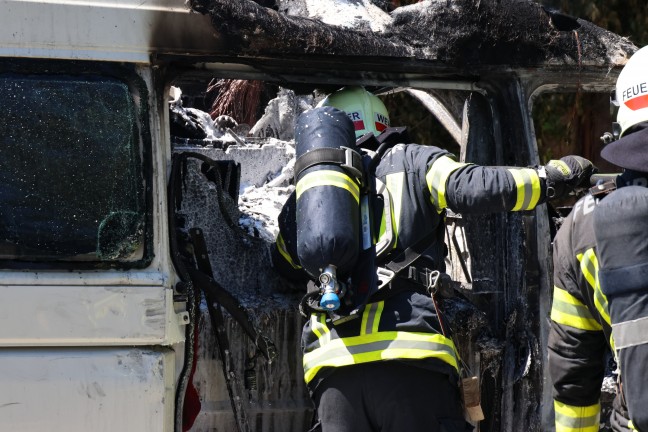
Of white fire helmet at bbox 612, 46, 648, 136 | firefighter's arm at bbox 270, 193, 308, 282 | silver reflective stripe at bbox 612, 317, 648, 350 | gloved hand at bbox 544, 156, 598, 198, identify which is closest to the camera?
silver reflective stripe at bbox 612, 317, 648, 350

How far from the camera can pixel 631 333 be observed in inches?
95.0

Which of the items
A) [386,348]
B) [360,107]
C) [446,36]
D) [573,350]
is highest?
[446,36]

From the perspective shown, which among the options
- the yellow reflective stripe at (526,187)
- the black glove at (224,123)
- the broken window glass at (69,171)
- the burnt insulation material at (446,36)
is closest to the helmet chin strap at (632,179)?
the yellow reflective stripe at (526,187)

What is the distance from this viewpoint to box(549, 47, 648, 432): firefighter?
2.43 metres

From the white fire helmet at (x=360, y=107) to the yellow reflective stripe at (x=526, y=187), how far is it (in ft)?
2.17

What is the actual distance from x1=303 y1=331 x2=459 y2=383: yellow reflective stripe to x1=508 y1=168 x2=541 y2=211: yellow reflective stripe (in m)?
0.50

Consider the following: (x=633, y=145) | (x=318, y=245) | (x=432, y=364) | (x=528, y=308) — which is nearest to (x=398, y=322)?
(x=432, y=364)

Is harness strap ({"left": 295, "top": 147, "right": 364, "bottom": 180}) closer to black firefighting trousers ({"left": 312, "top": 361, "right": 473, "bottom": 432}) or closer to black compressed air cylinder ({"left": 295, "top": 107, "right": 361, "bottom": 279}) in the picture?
black compressed air cylinder ({"left": 295, "top": 107, "right": 361, "bottom": 279})

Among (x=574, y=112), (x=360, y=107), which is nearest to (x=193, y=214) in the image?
(x=360, y=107)

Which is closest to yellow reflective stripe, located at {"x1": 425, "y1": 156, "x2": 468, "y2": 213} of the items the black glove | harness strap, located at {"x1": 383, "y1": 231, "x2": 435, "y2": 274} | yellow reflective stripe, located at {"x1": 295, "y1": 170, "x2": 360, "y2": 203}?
harness strap, located at {"x1": 383, "y1": 231, "x2": 435, "y2": 274}

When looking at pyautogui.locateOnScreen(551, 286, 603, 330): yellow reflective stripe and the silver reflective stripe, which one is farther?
pyautogui.locateOnScreen(551, 286, 603, 330): yellow reflective stripe

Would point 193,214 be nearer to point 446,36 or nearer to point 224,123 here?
point 224,123

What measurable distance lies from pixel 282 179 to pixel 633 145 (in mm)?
2093

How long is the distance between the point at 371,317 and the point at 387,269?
0.53 feet
